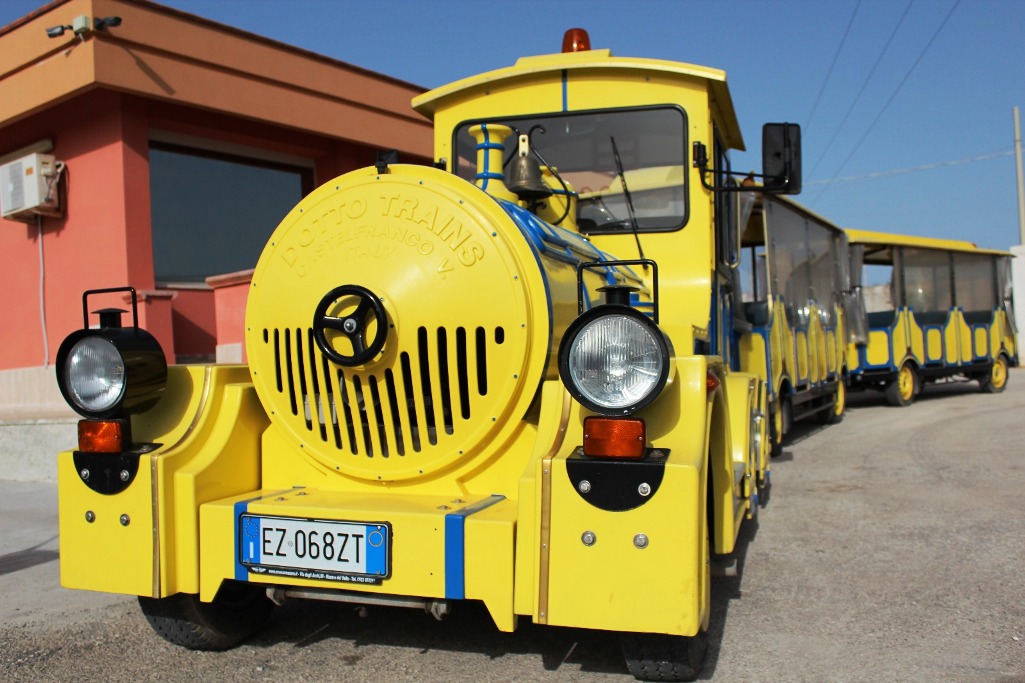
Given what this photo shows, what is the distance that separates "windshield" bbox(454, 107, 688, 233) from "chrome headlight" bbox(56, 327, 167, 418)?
2302 mm

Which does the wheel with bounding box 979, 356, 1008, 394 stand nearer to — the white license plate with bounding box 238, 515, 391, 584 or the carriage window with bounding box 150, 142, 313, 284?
the carriage window with bounding box 150, 142, 313, 284

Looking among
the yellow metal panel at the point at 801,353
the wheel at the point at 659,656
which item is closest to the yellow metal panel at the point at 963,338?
the yellow metal panel at the point at 801,353

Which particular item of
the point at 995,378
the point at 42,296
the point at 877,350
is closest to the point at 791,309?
the point at 877,350

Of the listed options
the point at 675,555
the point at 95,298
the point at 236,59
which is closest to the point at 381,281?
the point at 675,555

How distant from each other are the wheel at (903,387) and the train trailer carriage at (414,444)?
10588mm

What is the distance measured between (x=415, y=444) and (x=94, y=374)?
3.68ft

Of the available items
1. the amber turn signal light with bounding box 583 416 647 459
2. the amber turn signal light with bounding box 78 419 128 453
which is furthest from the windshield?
the amber turn signal light with bounding box 78 419 128 453

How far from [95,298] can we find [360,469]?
694 cm

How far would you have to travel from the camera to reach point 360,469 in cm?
301

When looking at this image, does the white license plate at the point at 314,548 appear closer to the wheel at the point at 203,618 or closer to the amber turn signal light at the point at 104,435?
the wheel at the point at 203,618

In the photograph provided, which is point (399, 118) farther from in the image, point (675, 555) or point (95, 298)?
point (675, 555)

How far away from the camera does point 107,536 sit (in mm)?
2953

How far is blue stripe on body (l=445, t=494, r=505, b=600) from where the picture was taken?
8.50ft

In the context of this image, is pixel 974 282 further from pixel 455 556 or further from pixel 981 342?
pixel 455 556
